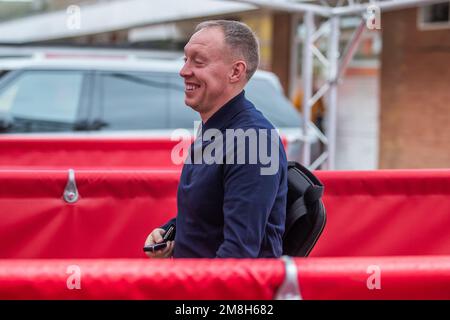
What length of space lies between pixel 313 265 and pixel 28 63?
217 inches

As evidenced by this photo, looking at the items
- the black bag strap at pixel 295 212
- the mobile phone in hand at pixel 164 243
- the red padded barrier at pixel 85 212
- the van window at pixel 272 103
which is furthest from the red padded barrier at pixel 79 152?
the black bag strap at pixel 295 212

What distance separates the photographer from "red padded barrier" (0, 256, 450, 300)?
156 cm

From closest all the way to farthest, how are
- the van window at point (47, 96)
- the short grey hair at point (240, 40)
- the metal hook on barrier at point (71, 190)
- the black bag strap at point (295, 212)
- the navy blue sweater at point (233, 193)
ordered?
the navy blue sweater at point (233, 193) < the short grey hair at point (240, 40) < the black bag strap at point (295, 212) < the metal hook on barrier at point (71, 190) < the van window at point (47, 96)

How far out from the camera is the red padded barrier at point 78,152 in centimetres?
482

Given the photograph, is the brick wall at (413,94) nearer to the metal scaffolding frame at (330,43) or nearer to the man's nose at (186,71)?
the metal scaffolding frame at (330,43)

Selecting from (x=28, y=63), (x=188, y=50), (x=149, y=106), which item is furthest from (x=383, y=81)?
(x=188, y=50)

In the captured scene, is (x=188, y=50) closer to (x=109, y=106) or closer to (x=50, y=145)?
(x=50, y=145)

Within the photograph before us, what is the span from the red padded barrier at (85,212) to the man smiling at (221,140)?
1273mm

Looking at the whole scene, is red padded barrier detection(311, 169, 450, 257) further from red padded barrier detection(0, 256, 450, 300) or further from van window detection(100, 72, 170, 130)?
van window detection(100, 72, 170, 130)

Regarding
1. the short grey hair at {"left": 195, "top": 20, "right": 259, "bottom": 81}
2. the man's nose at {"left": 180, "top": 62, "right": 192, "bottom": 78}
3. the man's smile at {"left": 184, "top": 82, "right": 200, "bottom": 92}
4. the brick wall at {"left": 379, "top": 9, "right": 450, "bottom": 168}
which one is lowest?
the brick wall at {"left": 379, "top": 9, "right": 450, "bottom": 168}

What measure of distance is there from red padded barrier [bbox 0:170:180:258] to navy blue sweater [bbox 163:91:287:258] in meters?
1.22

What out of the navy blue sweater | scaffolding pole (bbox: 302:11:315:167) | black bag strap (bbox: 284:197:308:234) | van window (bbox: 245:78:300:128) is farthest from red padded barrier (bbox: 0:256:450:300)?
van window (bbox: 245:78:300:128)

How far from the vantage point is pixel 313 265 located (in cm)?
163
